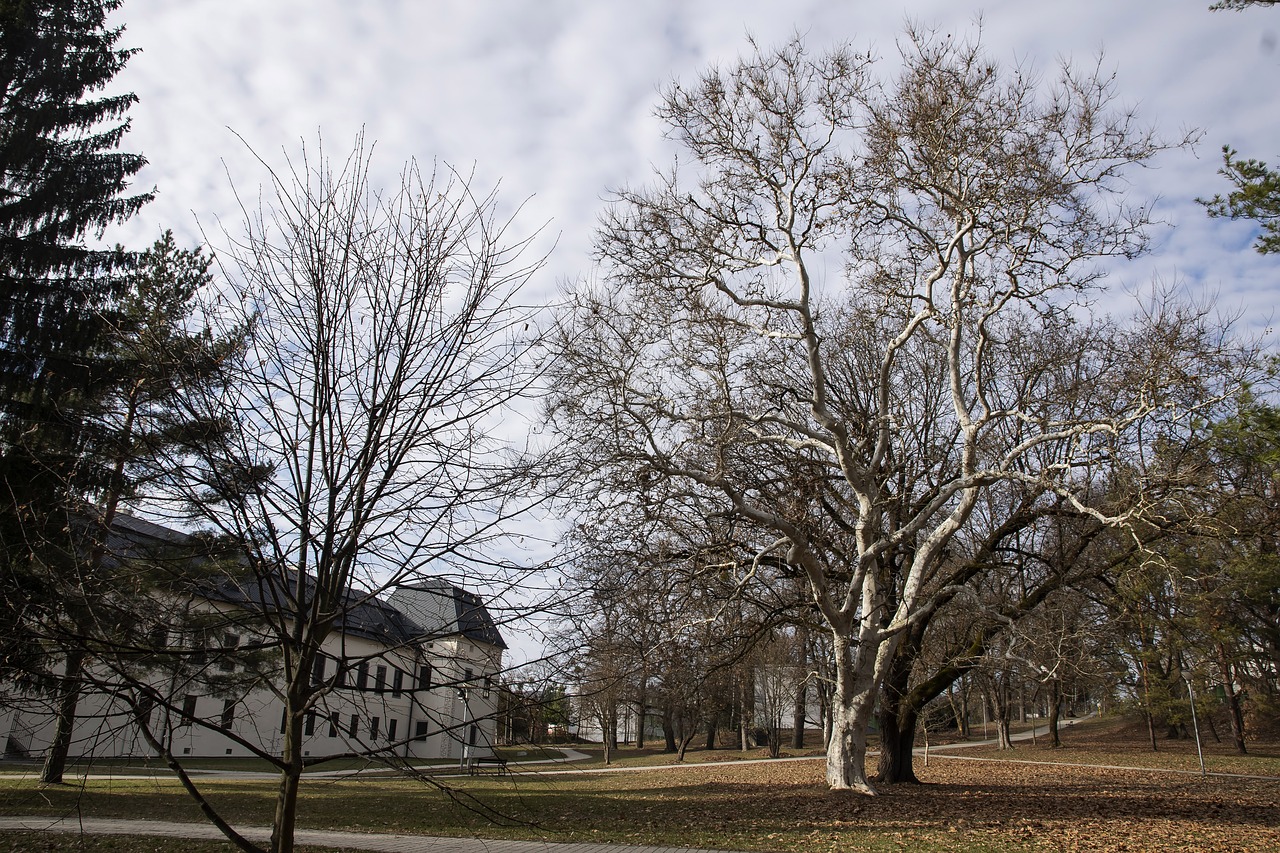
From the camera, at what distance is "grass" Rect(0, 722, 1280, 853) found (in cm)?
1041

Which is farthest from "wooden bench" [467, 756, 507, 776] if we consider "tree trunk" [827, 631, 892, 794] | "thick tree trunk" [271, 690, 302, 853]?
"tree trunk" [827, 631, 892, 794]

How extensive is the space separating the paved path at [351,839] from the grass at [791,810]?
37 cm

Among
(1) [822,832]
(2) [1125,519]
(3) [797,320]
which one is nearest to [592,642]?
(1) [822,832]

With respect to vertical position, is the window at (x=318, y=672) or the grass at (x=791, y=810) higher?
the window at (x=318, y=672)

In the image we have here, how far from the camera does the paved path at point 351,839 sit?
10609mm

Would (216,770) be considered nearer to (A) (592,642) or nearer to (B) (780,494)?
(B) (780,494)

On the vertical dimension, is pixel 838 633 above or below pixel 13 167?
below

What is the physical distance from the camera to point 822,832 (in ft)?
36.4

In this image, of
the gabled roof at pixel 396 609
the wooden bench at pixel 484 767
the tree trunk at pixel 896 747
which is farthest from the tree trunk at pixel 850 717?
the gabled roof at pixel 396 609

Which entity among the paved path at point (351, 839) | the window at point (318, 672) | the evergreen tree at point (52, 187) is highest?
the evergreen tree at point (52, 187)

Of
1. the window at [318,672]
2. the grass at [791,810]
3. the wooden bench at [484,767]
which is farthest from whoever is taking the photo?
the grass at [791,810]

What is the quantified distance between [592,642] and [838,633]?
35.9ft

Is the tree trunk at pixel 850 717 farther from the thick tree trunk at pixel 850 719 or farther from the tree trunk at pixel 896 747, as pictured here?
the tree trunk at pixel 896 747

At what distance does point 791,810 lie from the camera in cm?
1338
